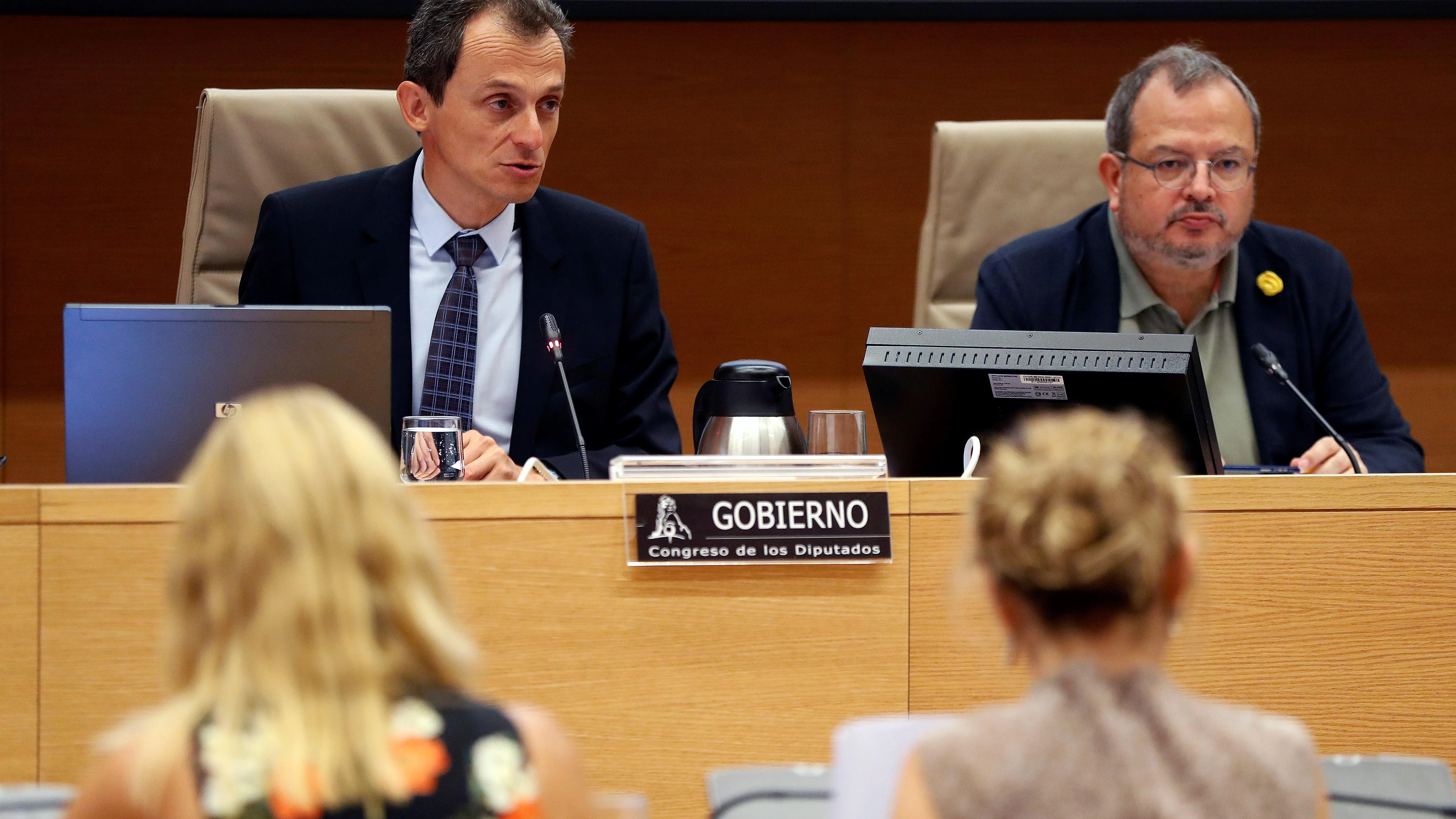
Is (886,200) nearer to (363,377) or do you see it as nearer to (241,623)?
(363,377)

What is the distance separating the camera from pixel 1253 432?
82.3 inches

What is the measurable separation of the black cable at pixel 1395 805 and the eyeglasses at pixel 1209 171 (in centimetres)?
129

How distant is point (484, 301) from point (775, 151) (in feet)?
4.21

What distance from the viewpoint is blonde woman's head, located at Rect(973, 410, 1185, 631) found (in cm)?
76

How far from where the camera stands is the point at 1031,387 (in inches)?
60.9

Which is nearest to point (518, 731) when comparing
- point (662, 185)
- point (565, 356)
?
point (565, 356)

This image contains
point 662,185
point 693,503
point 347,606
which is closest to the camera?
point 347,606

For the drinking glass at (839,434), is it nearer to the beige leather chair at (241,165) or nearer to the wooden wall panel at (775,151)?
the beige leather chair at (241,165)

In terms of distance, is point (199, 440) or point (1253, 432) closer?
point (199, 440)

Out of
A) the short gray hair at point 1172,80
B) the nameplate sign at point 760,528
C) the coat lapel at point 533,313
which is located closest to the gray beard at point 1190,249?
the short gray hair at point 1172,80

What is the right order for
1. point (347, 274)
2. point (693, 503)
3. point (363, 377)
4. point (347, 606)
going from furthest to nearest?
1. point (347, 274)
2. point (363, 377)
3. point (693, 503)
4. point (347, 606)

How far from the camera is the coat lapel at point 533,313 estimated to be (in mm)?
2076

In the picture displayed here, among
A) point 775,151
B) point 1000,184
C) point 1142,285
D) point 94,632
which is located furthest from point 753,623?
point 775,151

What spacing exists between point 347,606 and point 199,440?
0.77 m
